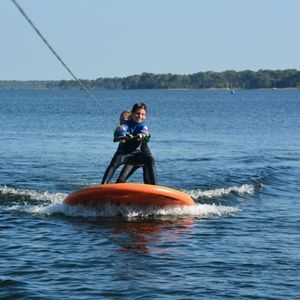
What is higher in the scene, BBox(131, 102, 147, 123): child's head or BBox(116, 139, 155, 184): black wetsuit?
BBox(131, 102, 147, 123): child's head

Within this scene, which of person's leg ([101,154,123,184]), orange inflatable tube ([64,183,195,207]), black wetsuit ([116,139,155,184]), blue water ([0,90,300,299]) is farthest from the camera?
black wetsuit ([116,139,155,184])

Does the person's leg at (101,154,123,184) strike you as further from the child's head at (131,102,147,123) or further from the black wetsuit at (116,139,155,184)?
the child's head at (131,102,147,123)

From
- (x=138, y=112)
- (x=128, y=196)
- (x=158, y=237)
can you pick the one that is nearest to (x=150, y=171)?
(x=128, y=196)

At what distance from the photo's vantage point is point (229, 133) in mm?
49875

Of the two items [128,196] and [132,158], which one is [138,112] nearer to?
[132,158]

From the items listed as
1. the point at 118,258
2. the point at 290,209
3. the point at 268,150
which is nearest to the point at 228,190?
the point at 290,209

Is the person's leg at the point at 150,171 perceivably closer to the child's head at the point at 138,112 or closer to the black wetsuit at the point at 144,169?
the black wetsuit at the point at 144,169

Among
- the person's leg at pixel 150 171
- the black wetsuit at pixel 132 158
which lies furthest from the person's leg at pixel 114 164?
the person's leg at pixel 150 171

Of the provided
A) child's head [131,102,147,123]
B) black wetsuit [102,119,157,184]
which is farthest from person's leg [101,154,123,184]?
child's head [131,102,147,123]

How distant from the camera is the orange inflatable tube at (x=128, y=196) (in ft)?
53.6

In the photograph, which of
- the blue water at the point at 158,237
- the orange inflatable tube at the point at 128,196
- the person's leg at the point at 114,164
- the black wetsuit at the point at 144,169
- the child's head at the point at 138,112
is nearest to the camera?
the blue water at the point at 158,237

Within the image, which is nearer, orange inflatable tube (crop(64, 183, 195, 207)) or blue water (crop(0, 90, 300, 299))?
blue water (crop(0, 90, 300, 299))

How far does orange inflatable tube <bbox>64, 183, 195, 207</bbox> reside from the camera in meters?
16.3

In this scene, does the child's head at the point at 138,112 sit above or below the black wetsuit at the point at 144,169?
above
